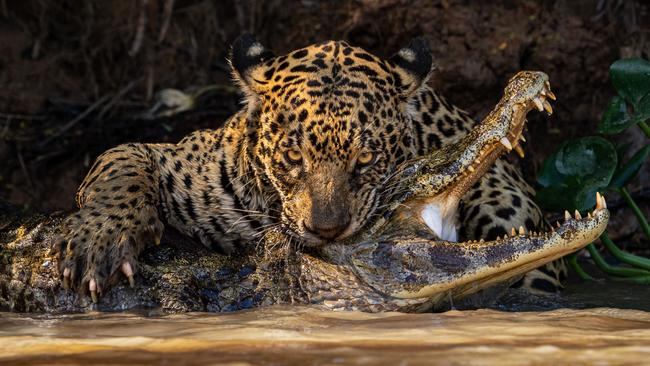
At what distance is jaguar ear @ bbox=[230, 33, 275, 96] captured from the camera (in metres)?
7.21

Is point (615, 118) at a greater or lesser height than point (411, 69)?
lesser

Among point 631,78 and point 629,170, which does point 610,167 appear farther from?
point 631,78

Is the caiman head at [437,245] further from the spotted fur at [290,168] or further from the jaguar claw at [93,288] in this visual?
the jaguar claw at [93,288]

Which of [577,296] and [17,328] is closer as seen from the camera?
[17,328]

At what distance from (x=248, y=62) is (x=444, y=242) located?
2.28 meters

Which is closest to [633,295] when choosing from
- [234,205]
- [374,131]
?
[374,131]

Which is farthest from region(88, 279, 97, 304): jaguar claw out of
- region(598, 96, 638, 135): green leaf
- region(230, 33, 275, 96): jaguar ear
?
region(598, 96, 638, 135): green leaf

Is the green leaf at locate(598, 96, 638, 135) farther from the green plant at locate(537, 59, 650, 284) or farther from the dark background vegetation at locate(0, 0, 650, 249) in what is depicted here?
the dark background vegetation at locate(0, 0, 650, 249)

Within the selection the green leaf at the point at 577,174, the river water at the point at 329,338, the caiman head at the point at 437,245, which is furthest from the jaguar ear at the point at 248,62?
the green leaf at the point at 577,174

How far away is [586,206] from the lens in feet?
24.0

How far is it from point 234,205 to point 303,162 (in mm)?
1019

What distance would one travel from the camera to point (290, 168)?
6.66 m

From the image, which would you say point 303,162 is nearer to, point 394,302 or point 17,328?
point 394,302

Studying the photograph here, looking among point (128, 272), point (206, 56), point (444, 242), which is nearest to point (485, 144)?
point (444, 242)
